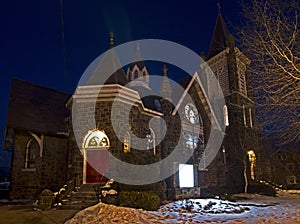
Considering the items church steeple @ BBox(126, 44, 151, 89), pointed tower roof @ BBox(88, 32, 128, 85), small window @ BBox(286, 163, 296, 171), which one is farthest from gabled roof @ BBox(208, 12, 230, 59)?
small window @ BBox(286, 163, 296, 171)

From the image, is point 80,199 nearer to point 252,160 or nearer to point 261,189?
point 261,189

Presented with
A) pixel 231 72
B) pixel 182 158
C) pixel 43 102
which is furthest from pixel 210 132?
pixel 43 102

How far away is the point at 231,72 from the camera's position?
77.7 ft

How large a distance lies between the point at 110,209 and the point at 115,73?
27.3 ft

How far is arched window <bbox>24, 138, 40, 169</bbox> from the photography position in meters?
15.9

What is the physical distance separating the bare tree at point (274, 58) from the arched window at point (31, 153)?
13.9m

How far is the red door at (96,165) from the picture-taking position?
12.6 meters

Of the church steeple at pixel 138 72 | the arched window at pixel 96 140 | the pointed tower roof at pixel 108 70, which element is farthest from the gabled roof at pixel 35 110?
the church steeple at pixel 138 72

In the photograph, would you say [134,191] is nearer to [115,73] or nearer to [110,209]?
[110,209]

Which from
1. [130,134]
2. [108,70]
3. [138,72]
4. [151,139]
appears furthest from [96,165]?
[138,72]

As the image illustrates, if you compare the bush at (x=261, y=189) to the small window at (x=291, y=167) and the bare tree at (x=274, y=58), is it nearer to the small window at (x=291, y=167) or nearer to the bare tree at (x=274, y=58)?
the bare tree at (x=274, y=58)

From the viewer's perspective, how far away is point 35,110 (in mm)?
17219

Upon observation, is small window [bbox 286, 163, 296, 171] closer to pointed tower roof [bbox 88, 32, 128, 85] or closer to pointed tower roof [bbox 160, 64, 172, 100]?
pointed tower roof [bbox 160, 64, 172, 100]

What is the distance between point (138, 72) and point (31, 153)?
55.0 ft
